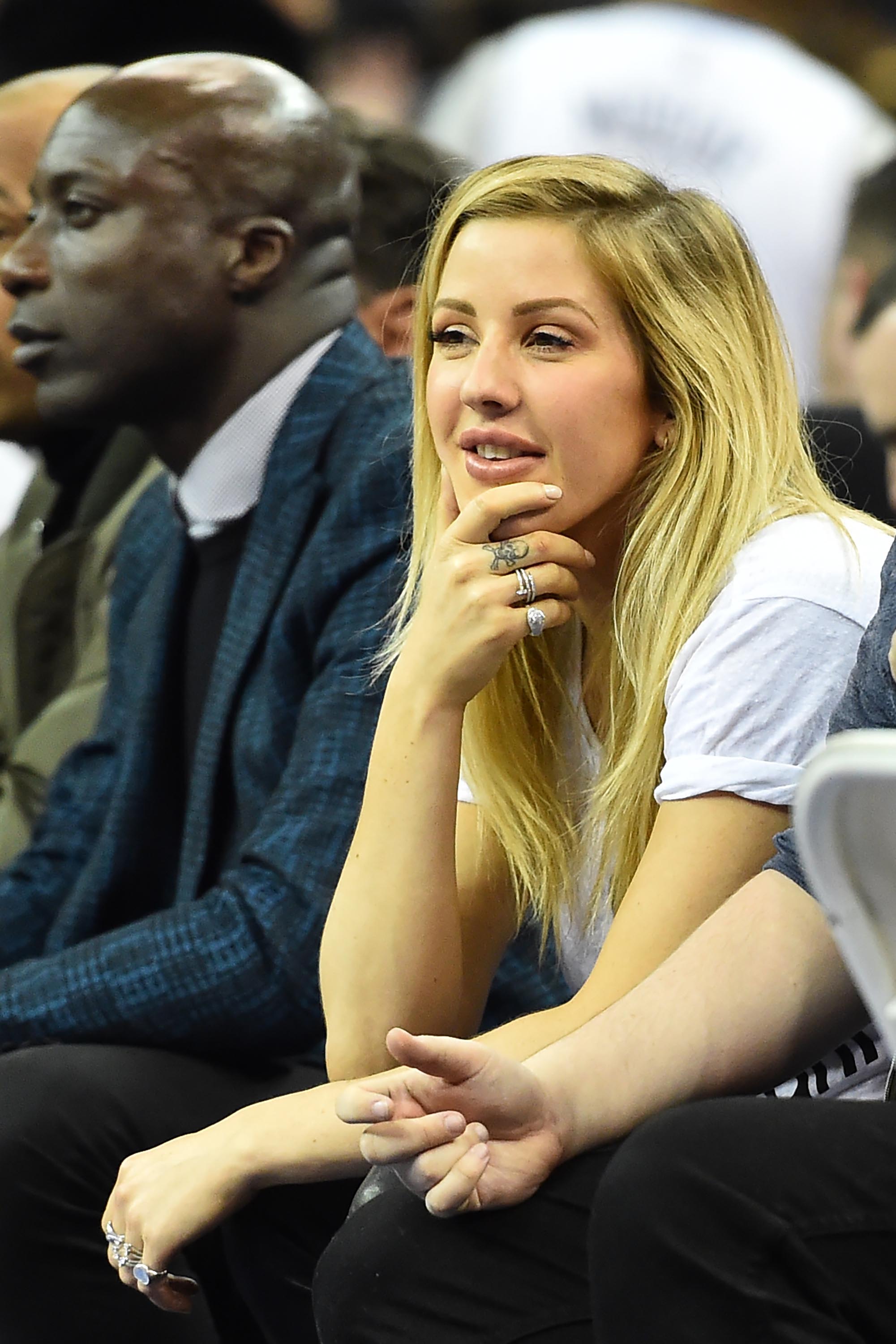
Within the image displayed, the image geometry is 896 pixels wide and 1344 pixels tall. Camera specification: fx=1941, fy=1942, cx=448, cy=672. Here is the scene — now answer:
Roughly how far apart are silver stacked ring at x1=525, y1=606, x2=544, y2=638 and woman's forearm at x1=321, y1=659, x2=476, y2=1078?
95 millimetres

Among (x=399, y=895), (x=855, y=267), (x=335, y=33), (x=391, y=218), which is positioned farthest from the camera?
(x=335, y=33)

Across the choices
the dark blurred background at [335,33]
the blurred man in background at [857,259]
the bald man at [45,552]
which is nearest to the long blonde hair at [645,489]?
the bald man at [45,552]

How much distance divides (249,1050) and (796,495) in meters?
0.79

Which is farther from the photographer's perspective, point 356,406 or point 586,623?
point 356,406

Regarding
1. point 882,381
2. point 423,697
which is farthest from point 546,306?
point 882,381

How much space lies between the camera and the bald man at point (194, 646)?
73.5 inches

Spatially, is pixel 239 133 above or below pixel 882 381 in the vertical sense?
above

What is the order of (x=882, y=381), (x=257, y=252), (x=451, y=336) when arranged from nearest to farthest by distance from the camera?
(x=451, y=336), (x=257, y=252), (x=882, y=381)

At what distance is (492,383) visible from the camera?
5.37ft

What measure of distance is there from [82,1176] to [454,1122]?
26.6 inches

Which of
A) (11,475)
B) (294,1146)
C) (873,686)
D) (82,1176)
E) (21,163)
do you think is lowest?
(11,475)

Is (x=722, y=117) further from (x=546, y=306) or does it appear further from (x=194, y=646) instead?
(x=546, y=306)

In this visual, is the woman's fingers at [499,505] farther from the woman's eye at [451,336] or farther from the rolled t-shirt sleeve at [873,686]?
the rolled t-shirt sleeve at [873,686]

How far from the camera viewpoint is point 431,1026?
166cm
